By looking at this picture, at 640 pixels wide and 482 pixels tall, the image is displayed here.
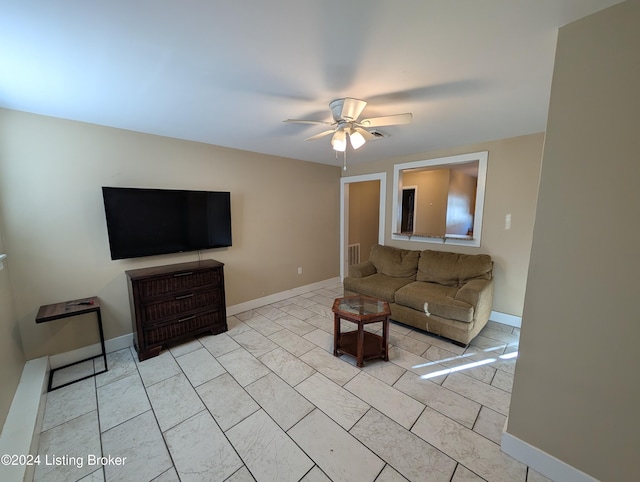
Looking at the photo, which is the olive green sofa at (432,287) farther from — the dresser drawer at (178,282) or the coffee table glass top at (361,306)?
the dresser drawer at (178,282)

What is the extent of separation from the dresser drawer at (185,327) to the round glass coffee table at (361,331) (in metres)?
1.44

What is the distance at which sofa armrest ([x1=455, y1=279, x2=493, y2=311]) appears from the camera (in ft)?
8.21

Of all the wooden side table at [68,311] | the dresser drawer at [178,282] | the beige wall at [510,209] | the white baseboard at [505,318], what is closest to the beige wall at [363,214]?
the beige wall at [510,209]

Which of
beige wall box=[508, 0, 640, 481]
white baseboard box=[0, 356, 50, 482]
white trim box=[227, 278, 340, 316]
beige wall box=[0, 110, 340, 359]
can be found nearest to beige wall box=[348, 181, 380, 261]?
white trim box=[227, 278, 340, 316]

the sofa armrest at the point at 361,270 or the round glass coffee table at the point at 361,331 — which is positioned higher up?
the sofa armrest at the point at 361,270

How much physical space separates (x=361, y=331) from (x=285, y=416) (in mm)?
899

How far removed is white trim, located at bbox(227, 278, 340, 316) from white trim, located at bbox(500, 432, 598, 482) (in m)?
3.05

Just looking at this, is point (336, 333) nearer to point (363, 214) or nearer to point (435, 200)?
point (363, 214)

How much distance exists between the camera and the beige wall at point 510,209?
2799 mm

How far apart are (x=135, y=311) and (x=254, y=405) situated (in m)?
1.52

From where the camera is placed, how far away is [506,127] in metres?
2.52

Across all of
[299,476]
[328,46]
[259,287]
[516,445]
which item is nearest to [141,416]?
[299,476]

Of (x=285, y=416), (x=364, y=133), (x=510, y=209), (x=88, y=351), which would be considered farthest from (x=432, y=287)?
(x=88, y=351)

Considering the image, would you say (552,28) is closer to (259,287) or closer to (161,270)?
(161,270)
